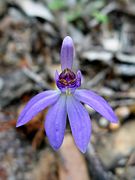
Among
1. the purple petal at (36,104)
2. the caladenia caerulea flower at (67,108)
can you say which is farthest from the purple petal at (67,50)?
the purple petal at (36,104)

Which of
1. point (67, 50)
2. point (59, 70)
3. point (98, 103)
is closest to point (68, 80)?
point (67, 50)

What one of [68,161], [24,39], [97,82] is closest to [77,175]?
[68,161]

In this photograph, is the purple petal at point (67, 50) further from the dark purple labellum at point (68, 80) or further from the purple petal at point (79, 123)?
the purple petal at point (79, 123)

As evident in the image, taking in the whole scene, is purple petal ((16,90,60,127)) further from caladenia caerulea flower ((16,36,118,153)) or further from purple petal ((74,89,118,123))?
purple petal ((74,89,118,123))

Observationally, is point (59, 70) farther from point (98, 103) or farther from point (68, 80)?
point (98, 103)

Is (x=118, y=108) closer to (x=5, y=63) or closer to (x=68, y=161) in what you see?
(x=68, y=161)

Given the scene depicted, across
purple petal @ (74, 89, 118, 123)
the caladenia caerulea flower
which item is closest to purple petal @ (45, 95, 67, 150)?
the caladenia caerulea flower
